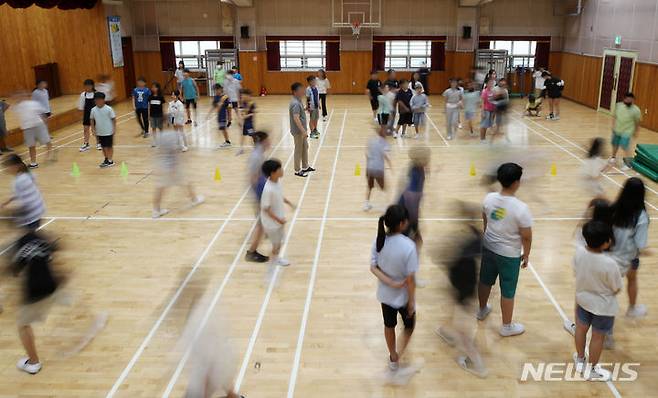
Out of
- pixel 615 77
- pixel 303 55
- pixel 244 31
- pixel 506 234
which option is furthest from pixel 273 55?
pixel 506 234

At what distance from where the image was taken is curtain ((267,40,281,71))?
2677 cm

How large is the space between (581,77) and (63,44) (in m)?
21.8

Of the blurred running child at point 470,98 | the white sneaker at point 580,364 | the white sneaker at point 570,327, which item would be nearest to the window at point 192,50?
the blurred running child at point 470,98

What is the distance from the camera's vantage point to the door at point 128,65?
25.5 meters

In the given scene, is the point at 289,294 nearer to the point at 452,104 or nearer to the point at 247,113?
the point at 247,113

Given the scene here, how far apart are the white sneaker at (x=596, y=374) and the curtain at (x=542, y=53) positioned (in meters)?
24.0

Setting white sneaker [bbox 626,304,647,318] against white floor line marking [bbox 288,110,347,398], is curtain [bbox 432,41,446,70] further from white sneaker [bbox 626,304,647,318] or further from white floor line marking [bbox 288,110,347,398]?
white sneaker [bbox 626,304,647,318]

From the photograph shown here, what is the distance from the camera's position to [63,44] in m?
23.3

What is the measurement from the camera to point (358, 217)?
9625 mm

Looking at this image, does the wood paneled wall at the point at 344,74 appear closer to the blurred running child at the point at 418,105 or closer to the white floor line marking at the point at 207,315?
the blurred running child at the point at 418,105

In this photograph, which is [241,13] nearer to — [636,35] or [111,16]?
[111,16]

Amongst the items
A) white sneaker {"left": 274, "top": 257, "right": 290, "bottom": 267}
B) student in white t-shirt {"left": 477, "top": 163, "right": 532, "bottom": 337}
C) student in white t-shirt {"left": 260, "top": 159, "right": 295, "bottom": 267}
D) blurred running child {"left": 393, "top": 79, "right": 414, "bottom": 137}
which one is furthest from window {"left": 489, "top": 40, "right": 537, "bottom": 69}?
student in white t-shirt {"left": 477, "top": 163, "right": 532, "bottom": 337}

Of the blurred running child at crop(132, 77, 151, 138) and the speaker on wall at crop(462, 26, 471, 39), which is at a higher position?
Answer: the speaker on wall at crop(462, 26, 471, 39)

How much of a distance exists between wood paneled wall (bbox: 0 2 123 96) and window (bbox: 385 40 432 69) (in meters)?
12.9
